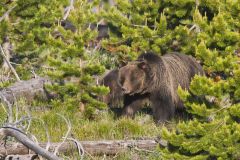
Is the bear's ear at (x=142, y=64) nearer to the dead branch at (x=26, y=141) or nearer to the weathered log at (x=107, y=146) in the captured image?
the weathered log at (x=107, y=146)

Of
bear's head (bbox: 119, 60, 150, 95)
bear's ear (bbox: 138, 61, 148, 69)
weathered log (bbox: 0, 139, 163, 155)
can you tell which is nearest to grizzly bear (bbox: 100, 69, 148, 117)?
bear's head (bbox: 119, 60, 150, 95)

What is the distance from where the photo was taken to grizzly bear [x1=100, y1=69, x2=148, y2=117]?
A: 10.7 meters

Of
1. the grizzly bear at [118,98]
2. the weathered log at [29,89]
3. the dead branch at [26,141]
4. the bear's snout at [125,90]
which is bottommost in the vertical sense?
the weathered log at [29,89]

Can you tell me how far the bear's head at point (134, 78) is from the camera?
10.5 metres

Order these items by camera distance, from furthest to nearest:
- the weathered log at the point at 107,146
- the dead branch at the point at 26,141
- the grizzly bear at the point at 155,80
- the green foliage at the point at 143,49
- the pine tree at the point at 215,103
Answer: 1. the grizzly bear at the point at 155,80
2. the weathered log at the point at 107,146
3. the green foliage at the point at 143,49
4. the pine tree at the point at 215,103
5. the dead branch at the point at 26,141

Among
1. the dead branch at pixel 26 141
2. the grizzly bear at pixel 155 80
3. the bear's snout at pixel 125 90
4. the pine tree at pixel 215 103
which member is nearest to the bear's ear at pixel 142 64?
the grizzly bear at pixel 155 80

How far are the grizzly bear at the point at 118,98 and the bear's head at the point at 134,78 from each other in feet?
0.68

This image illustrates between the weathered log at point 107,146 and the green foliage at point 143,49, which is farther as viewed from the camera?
the weathered log at point 107,146

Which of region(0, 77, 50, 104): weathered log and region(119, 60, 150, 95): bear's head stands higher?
region(119, 60, 150, 95): bear's head

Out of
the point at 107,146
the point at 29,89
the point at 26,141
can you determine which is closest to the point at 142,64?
the point at 29,89

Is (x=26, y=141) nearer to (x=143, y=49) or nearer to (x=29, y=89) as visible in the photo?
(x=29, y=89)

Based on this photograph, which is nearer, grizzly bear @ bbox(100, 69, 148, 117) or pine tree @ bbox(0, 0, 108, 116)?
pine tree @ bbox(0, 0, 108, 116)

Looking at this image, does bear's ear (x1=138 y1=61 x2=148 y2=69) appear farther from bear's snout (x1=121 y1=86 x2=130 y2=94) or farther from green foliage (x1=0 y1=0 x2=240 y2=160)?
green foliage (x1=0 y1=0 x2=240 y2=160)

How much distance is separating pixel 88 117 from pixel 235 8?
3108 millimetres
